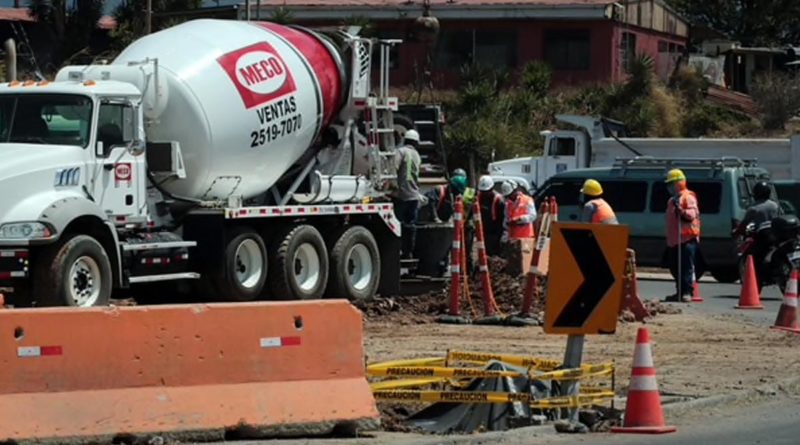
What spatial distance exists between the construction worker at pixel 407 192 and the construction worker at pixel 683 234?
3.56m

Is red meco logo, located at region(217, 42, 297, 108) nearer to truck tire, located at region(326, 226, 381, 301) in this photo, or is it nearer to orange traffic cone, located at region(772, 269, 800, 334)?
truck tire, located at region(326, 226, 381, 301)

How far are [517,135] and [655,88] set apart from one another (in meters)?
6.21

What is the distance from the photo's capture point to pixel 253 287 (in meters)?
19.2

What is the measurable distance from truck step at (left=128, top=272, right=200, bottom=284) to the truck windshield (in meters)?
1.60

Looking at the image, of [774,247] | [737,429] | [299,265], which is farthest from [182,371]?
[774,247]

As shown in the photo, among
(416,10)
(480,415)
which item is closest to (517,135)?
(416,10)

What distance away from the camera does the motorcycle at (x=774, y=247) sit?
22797 millimetres

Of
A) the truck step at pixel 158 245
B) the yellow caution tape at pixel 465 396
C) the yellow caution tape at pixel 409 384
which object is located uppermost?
Result: the truck step at pixel 158 245

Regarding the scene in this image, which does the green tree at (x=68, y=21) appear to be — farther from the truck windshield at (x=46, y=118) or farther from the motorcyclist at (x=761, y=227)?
the truck windshield at (x=46, y=118)

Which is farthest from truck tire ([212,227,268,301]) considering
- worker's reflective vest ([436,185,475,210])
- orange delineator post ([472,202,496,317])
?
worker's reflective vest ([436,185,475,210])

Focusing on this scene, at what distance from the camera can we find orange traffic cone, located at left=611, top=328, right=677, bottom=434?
10852 mm

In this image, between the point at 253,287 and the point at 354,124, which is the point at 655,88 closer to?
the point at 354,124

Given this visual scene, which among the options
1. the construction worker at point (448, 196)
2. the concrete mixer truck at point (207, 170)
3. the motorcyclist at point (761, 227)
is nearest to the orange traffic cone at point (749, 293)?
the motorcyclist at point (761, 227)

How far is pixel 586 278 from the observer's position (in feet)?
35.9
